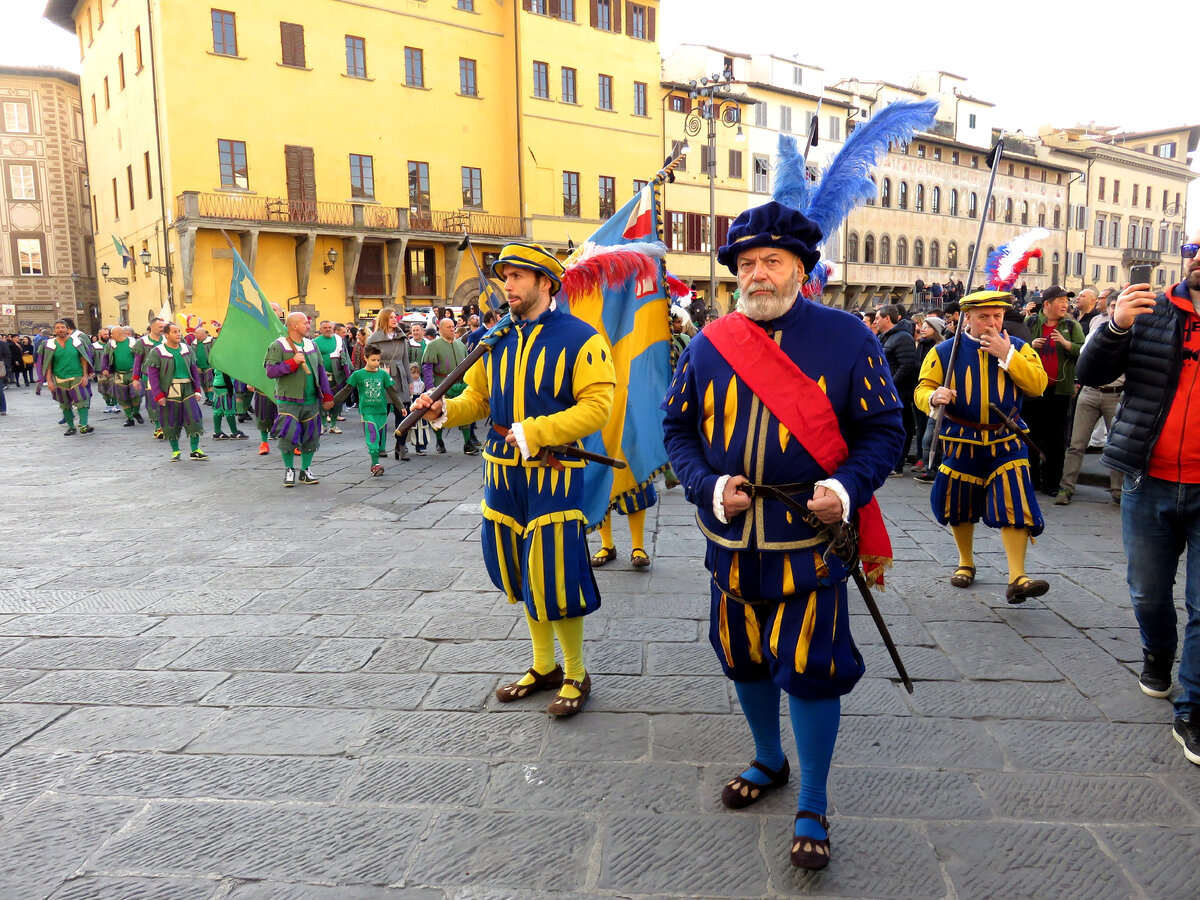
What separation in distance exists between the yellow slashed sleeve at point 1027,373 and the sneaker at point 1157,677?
5.58ft

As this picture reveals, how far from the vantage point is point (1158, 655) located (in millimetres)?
3531

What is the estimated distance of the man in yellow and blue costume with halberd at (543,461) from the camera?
3.45 m

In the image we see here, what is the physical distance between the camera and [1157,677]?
3.54 meters

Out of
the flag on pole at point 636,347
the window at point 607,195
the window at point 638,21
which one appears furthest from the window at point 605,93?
the flag on pole at point 636,347

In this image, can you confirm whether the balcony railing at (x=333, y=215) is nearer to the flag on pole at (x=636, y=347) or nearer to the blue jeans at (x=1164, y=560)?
the flag on pole at (x=636, y=347)

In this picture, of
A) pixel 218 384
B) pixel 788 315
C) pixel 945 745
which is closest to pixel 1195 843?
pixel 945 745

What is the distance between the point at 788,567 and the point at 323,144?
28764 mm

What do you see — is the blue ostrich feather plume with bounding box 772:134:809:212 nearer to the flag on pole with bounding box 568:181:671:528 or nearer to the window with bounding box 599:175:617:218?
the flag on pole with bounding box 568:181:671:528

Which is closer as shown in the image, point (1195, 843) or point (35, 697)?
point (1195, 843)

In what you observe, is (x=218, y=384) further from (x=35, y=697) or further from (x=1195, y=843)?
(x=1195, y=843)

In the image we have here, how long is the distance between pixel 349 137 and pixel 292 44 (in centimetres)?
317

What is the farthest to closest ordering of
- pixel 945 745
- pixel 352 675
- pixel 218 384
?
pixel 218 384, pixel 352 675, pixel 945 745

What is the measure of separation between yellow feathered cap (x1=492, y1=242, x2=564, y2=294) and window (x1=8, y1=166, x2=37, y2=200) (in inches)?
1781

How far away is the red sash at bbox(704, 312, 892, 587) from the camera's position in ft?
8.13
